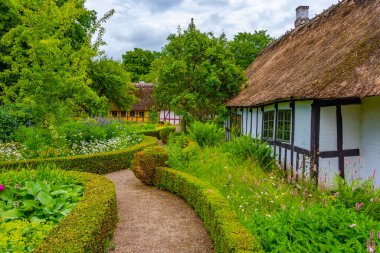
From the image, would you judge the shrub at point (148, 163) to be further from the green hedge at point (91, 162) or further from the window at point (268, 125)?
the window at point (268, 125)

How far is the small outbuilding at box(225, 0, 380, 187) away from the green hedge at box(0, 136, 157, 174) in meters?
5.10

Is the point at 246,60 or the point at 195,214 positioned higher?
the point at 246,60

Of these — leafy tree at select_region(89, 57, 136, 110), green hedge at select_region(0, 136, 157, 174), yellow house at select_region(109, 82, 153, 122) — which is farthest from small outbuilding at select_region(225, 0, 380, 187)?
yellow house at select_region(109, 82, 153, 122)

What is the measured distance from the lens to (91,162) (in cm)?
1070

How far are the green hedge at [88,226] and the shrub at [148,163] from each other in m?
2.54

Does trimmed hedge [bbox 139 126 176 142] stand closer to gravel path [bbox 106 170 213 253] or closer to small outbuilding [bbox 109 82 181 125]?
gravel path [bbox 106 170 213 253]

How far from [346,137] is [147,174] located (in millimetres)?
5411

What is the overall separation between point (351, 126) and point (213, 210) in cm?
515

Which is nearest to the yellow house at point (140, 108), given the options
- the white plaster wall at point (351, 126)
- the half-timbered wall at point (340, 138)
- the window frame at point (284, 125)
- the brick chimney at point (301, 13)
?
the brick chimney at point (301, 13)

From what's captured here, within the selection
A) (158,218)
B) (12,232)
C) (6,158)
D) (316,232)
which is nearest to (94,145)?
(6,158)

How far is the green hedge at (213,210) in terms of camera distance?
4055 mm

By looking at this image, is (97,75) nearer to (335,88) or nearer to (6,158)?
(6,158)

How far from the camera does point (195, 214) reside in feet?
23.0

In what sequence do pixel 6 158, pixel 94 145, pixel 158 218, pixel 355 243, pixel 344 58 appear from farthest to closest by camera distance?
pixel 94 145, pixel 6 158, pixel 344 58, pixel 158 218, pixel 355 243
